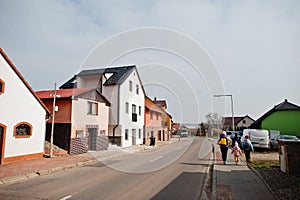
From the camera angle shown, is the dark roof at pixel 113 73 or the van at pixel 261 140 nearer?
the van at pixel 261 140

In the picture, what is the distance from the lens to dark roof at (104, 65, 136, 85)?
2559 centimetres

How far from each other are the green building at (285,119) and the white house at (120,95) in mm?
18701

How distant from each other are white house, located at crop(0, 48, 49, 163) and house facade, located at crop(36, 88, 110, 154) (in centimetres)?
255

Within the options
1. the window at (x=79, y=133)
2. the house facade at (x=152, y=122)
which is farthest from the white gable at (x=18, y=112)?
the house facade at (x=152, y=122)

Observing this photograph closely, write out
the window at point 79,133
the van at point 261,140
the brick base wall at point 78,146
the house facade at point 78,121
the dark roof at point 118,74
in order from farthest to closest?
the dark roof at point 118,74 < the van at point 261,140 < the window at point 79,133 < the house facade at point 78,121 < the brick base wall at point 78,146

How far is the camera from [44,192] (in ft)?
23.7

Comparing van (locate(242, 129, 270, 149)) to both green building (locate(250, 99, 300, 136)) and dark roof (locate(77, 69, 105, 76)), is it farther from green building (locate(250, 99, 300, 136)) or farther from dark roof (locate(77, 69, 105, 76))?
dark roof (locate(77, 69, 105, 76))

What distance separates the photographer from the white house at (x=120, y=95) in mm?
25000

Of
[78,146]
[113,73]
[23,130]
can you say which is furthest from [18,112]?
[113,73]

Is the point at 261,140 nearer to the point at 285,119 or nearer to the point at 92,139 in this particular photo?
the point at 285,119

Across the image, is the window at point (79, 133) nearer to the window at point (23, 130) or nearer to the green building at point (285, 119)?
the window at point (23, 130)

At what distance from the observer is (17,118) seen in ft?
44.0

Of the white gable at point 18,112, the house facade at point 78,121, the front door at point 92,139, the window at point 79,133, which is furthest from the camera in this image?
the front door at point 92,139

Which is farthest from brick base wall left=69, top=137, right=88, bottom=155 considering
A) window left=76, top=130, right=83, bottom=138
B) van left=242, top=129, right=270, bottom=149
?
van left=242, top=129, right=270, bottom=149
